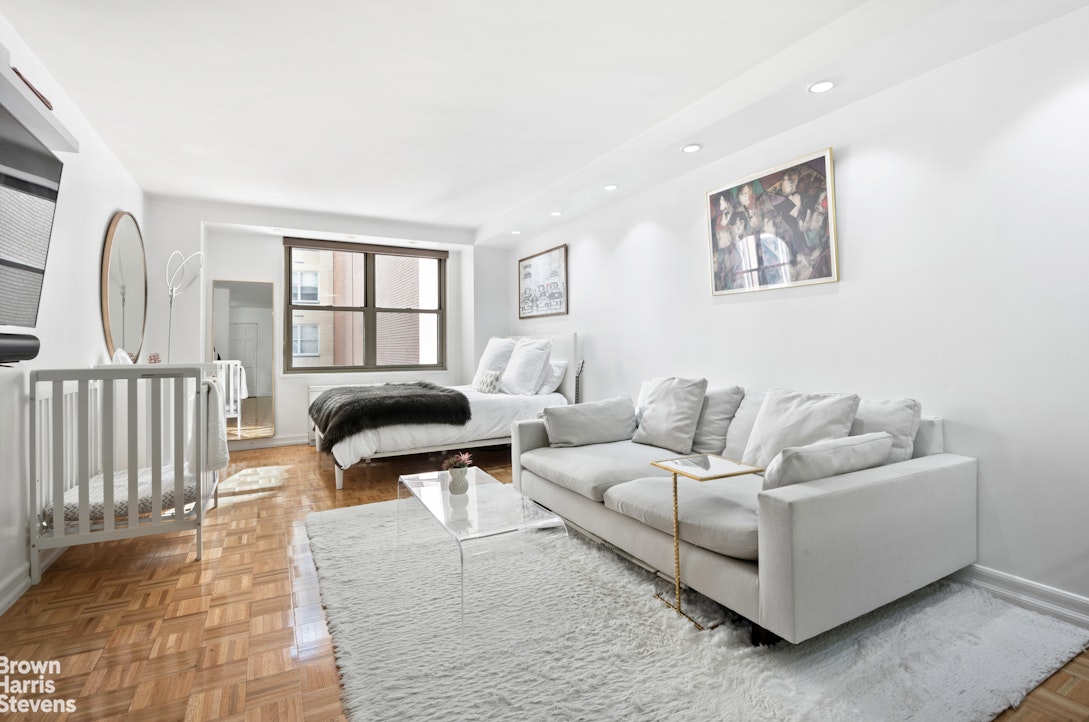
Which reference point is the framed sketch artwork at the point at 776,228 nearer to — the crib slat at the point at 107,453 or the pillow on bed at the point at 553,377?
the pillow on bed at the point at 553,377

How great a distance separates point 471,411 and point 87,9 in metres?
3.17

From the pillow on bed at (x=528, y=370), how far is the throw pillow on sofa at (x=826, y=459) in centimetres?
310

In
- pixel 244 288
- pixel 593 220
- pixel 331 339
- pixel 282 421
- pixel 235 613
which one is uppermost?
pixel 593 220

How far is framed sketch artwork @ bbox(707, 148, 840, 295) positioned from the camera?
2.76 m

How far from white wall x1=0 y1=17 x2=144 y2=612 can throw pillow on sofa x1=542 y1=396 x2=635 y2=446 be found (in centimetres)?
248

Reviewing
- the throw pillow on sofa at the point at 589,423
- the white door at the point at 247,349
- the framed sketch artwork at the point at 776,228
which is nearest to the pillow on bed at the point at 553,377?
the throw pillow on sofa at the point at 589,423

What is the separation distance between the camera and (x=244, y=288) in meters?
5.54

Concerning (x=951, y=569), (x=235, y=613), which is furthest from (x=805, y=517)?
(x=235, y=613)

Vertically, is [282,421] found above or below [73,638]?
above

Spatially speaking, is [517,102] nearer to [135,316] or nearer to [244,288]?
[135,316]

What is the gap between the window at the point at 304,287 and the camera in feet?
19.1

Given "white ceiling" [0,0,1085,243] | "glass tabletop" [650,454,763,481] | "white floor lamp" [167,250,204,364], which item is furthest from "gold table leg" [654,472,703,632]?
"white floor lamp" [167,250,204,364]

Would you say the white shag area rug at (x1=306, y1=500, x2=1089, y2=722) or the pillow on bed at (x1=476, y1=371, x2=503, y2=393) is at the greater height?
the pillow on bed at (x1=476, y1=371, x2=503, y2=393)

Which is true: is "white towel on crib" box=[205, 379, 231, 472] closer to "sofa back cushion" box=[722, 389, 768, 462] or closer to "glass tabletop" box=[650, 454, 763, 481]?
"glass tabletop" box=[650, 454, 763, 481]
